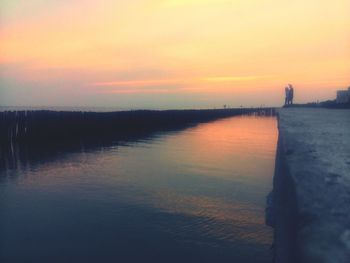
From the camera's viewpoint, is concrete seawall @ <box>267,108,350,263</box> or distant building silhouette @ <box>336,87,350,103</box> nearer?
concrete seawall @ <box>267,108,350,263</box>

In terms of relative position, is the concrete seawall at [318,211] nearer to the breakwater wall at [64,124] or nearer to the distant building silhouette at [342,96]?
the breakwater wall at [64,124]

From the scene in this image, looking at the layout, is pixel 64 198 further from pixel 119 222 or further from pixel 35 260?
pixel 35 260

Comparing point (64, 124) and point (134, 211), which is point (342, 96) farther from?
point (134, 211)

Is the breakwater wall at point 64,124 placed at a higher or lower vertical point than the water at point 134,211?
higher

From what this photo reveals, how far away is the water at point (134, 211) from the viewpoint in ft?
26.3

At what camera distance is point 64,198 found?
1201 cm

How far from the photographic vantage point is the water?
26.3 feet

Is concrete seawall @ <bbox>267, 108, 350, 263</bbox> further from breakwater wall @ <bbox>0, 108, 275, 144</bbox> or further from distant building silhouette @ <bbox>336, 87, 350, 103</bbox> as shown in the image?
distant building silhouette @ <bbox>336, 87, 350, 103</bbox>

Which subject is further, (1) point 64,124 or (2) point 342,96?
(2) point 342,96

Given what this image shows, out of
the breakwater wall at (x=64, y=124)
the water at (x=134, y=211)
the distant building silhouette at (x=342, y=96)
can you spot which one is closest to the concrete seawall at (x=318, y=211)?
the water at (x=134, y=211)

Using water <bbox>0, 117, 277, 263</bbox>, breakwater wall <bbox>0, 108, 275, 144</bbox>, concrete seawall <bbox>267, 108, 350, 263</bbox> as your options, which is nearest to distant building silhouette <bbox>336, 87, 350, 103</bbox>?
water <bbox>0, 117, 277, 263</bbox>

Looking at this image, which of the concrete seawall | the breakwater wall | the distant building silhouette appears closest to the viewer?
the concrete seawall

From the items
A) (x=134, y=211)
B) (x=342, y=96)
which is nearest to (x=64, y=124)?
(x=342, y=96)

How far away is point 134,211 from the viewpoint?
34.7 feet
